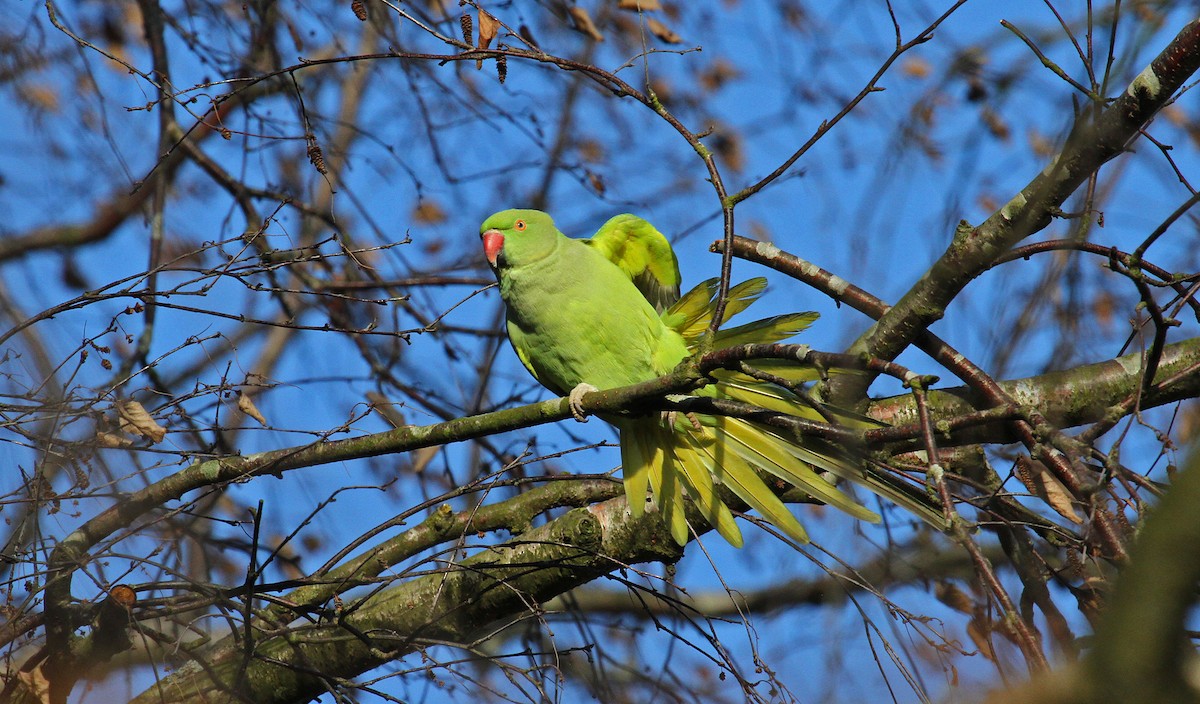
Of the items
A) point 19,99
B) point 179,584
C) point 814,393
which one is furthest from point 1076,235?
point 19,99

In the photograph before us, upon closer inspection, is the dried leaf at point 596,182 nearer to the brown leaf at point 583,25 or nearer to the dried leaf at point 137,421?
the brown leaf at point 583,25

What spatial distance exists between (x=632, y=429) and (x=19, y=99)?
8.64 ft

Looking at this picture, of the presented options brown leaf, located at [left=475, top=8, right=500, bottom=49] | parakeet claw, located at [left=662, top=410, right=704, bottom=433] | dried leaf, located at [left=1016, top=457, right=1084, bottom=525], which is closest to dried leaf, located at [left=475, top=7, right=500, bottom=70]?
brown leaf, located at [left=475, top=8, right=500, bottom=49]

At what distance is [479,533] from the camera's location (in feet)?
10.2

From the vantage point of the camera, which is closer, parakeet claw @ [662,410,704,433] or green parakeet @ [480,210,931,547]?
green parakeet @ [480,210,931,547]

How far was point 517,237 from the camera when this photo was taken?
351 cm

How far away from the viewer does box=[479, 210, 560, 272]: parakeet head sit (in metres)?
3.46

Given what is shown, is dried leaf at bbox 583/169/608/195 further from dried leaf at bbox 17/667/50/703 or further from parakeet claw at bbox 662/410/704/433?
dried leaf at bbox 17/667/50/703

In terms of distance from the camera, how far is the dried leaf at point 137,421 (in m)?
2.35

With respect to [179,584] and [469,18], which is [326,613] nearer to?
[179,584]

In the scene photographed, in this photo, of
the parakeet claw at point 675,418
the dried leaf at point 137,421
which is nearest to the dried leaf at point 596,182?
the parakeet claw at point 675,418

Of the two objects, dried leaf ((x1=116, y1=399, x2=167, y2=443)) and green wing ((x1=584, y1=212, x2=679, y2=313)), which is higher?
green wing ((x1=584, y1=212, x2=679, y2=313))

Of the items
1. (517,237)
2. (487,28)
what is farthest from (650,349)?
(487,28)

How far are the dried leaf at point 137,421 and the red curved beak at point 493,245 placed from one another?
Result: 1.45 meters
